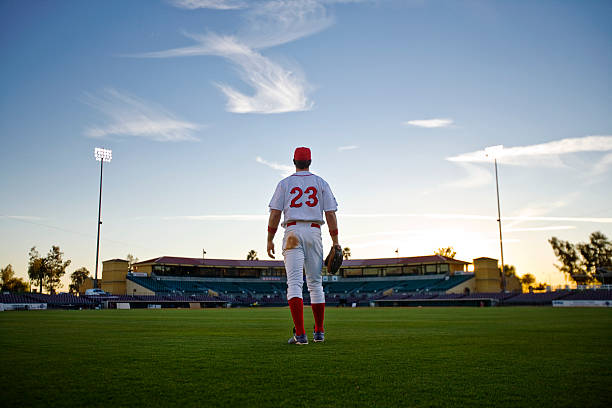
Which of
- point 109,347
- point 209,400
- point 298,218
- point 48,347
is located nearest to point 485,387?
point 209,400

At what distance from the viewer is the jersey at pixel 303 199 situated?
6410 millimetres

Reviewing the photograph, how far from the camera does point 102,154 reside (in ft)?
188

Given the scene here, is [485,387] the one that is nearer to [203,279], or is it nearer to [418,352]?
[418,352]

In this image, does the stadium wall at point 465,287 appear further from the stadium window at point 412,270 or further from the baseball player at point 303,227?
the baseball player at point 303,227

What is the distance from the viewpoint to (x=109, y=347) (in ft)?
19.1

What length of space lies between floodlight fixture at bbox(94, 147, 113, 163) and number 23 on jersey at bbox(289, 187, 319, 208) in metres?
56.3

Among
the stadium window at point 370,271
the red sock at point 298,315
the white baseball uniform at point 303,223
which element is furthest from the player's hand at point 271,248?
the stadium window at point 370,271

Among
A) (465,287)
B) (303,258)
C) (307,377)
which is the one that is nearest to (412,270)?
(465,287)

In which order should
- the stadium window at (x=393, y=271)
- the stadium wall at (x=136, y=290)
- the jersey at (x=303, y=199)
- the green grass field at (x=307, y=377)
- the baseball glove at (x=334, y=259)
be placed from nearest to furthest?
the green grass field at (x=307, y=377) → the jersey at (x=303, y=199) → the baseball glove at (x=334, y=259) → the stadium wall at (x=136, y=290) → the stadium window at (x=393, y=271)

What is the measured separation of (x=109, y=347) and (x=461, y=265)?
77644mm

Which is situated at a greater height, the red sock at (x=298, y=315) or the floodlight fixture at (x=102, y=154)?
the floodlight fixture at (x=102, y=154)

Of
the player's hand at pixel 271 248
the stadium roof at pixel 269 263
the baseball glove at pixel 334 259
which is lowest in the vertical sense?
the baseball glove at pixel 334 259

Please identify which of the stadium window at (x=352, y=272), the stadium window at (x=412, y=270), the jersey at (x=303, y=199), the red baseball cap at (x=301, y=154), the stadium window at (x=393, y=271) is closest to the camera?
the jersey at (x=303, y=199)

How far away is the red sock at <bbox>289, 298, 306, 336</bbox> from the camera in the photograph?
591 centimetres
